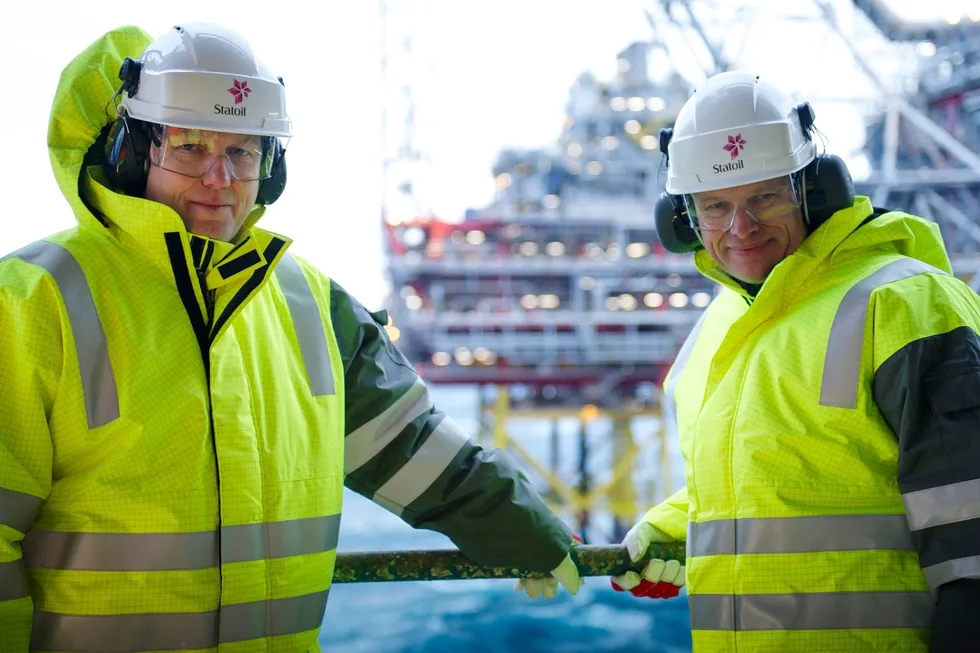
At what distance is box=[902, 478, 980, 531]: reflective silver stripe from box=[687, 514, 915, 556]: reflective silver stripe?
63mm

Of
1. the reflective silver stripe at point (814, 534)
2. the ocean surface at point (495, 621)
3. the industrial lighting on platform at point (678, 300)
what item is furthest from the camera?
the industrial lighting on platform at point (678, 300)

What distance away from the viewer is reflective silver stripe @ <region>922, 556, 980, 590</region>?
1362 mm

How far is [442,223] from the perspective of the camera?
18.3 meters

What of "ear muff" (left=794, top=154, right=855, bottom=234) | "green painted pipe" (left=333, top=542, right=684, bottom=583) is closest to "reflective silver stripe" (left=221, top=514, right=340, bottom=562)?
"green painted pipe" (left=333, top=542, right=684, bottom=583)

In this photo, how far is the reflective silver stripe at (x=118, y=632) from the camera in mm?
1380

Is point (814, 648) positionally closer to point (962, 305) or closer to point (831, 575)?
point (831, 575)

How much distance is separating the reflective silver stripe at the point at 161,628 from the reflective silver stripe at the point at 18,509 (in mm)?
180

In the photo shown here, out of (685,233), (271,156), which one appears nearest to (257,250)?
(271,156)

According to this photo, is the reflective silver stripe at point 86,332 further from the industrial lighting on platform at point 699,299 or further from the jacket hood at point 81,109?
the industrial lighting on platform at point 699,299

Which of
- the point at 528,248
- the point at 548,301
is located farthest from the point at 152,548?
the point at 528,248

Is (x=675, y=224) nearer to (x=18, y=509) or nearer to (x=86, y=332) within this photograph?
(x=86, y=332)

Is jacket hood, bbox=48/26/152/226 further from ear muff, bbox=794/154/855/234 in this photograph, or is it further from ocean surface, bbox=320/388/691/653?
ocean surface, bbox=320/388/691/653

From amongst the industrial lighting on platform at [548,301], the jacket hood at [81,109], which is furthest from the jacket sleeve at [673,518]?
the industrial lighting on platform at [548,301]

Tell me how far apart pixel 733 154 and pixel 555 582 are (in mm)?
1115
